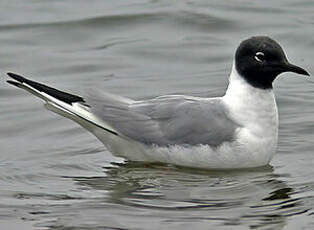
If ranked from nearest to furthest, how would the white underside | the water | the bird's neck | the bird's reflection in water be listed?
the bird's reflection in water, the water, the white underside, the bird's neck

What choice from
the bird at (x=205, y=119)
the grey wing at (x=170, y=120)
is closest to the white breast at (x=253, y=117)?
the bird at (x=205, y=119)

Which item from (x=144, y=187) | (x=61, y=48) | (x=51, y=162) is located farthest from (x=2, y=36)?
(x=144, y=187)

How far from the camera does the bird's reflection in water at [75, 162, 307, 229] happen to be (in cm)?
720

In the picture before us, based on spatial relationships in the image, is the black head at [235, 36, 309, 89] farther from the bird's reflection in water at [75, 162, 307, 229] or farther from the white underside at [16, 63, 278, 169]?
the bird's reflection in water at [75, 162, 307, 229]

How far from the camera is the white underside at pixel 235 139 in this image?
27.2ft

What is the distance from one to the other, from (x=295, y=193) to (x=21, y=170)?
2.54 metres

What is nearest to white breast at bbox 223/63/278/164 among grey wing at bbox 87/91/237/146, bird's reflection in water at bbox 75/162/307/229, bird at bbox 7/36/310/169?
bird at bbox 7/36/310/169

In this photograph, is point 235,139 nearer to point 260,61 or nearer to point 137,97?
point 260,61

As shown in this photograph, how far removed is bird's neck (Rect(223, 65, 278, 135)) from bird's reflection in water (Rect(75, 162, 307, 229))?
1.48 ft

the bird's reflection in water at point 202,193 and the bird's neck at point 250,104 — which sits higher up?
the bird's neck at point 250,104

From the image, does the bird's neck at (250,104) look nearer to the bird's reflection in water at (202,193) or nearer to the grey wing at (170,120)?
the grey wing at (170,120)

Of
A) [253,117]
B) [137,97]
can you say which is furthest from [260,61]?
[137,97]

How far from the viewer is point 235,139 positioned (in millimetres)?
8242

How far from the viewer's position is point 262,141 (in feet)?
27.3
